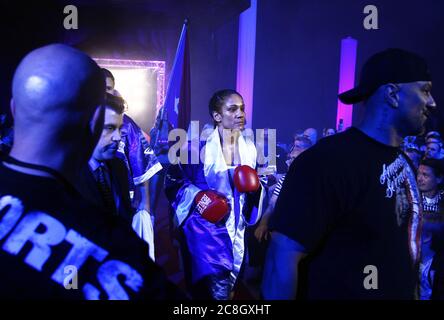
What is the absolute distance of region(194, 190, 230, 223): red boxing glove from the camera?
258cm

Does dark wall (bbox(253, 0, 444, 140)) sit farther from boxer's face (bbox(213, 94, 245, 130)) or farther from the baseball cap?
the baseball cap

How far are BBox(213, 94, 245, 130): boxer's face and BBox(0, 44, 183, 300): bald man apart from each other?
79.1 inches

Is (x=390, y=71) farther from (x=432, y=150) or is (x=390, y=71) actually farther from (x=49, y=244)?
(x=432, y=150)

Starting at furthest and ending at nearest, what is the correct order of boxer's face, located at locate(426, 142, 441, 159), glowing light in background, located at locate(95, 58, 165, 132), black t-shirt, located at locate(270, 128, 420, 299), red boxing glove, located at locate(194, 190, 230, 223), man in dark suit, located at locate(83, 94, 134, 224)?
glowing light in background, located at locate(95, 58, 165, 132) → boxer's face, located at locate(426, 142, 441, 159) → red boxing glove, located at locate(194, 190, 230, 223) → man in dark suit, located at locate(83, 94, 134, 224) → black t-shirt, located at locate(270, 128, 420, 299)

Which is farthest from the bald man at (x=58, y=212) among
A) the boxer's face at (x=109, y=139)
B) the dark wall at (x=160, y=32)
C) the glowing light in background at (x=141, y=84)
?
the glowing light in background at (x=141, y=84)

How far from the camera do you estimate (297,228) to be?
4.00 ft

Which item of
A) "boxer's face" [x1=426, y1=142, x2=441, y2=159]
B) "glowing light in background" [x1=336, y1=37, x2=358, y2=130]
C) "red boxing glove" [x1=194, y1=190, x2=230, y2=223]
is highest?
"glowing light in background" [x1=336, y1=37, x2=358, y2=130]

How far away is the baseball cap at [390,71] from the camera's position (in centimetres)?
140

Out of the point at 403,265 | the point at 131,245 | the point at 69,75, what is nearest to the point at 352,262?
the point at 403,265

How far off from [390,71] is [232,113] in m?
1.53

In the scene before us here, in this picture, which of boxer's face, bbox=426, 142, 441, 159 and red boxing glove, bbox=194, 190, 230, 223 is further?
boxer's face, bbox=426, 142, 441, 159

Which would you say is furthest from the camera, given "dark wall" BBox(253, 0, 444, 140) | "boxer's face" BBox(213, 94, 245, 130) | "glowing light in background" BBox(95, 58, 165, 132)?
"glowing light in background" BBox(95, 58, 165, 132)

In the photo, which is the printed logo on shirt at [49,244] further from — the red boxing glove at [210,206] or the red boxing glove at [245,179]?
the red boxing glove at [245,179]

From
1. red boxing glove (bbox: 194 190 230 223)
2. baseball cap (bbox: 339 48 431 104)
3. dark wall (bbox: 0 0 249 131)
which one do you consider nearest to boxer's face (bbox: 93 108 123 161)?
red boxing glove (bbox: 194 190 230 223)
